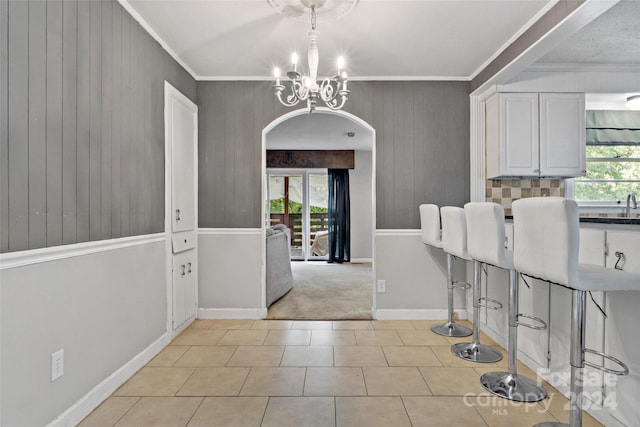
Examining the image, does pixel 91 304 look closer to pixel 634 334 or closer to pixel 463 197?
pixel 634 334

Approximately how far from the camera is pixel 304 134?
622cm

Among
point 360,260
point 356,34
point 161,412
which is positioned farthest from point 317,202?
point 161,412

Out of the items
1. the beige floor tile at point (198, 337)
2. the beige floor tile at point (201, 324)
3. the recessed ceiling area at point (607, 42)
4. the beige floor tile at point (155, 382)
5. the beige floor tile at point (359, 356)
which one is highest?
the recessed ceiling area at point (607, 42)

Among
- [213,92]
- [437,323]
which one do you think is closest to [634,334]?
[437,323]

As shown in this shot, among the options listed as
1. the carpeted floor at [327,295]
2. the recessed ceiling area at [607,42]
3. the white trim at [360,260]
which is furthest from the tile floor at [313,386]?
the white trim at [360,260]

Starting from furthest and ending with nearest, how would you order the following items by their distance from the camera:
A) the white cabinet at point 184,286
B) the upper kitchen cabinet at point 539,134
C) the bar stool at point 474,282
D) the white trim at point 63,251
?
the upper kitchen cabinet at point 539,134, the white cabinet at point 184,286, the bar stool at point 474,282, the white trim at point 63,251

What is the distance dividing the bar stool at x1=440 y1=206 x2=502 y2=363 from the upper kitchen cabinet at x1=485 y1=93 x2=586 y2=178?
3.25 ft

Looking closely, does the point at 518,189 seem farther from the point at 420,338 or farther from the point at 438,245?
the point at 420,338

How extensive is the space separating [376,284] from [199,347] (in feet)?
5.73

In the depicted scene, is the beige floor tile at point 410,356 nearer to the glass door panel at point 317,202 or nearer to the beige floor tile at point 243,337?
the beige floor tile at point 243,337

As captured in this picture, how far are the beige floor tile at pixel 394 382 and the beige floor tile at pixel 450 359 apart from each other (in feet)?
0.99

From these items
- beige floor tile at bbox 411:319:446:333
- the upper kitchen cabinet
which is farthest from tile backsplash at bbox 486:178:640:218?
beige floor tile at bbox 411:319:446:333

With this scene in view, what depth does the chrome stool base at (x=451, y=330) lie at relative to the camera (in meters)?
3.12

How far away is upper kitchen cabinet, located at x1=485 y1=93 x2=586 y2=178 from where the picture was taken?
10.8 feet
